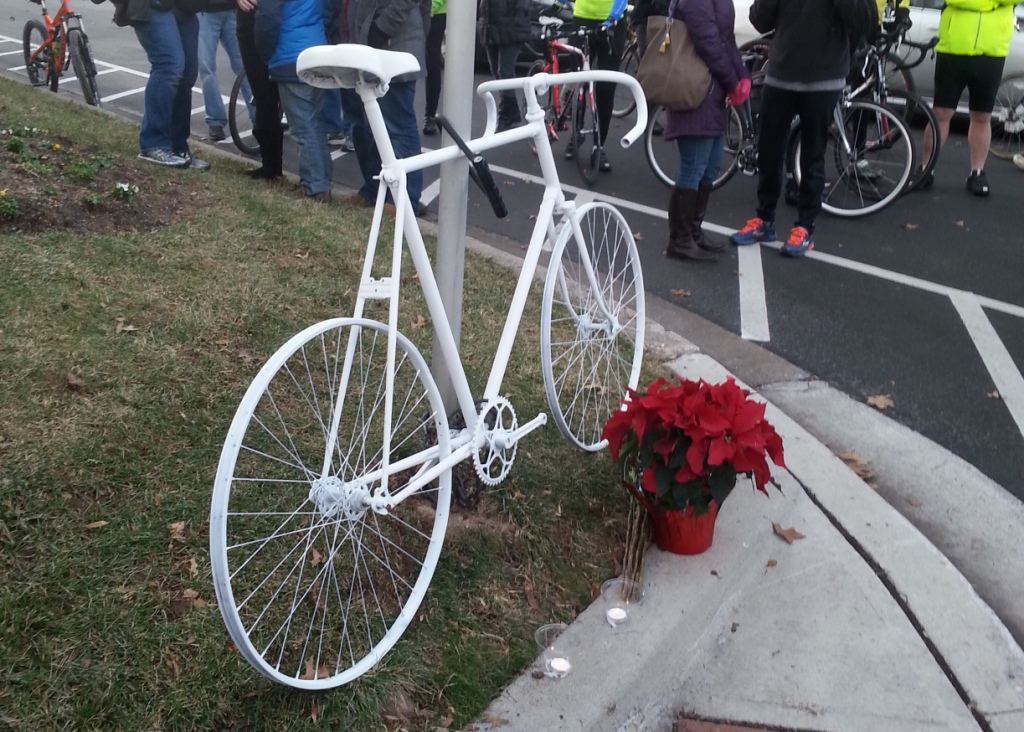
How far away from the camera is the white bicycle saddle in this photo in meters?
2.03

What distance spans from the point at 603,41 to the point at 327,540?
6.35 m

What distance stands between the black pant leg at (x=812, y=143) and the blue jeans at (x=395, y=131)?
2.37 meters

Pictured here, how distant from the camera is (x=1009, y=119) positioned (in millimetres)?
8633

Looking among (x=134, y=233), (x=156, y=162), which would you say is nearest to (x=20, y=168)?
(x=134, y=233)

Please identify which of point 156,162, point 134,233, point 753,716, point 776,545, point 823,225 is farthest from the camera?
point 823,225

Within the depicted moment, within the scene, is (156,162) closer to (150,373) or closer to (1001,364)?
(150,373)

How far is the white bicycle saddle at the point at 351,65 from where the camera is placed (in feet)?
6.67

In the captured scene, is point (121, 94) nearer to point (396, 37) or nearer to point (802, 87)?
point (396, 37)

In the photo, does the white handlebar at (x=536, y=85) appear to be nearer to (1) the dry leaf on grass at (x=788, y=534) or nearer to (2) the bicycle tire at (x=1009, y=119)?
(1) the dry leaf on grass at (x=788, y=534)

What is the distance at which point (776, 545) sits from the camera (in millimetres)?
3078

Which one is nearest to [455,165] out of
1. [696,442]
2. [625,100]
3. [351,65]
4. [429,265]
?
[429,265]

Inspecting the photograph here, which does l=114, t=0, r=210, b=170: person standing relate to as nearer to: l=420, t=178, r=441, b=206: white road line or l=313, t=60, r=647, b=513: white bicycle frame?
l=420, t=178, r=441, b=206: white road line

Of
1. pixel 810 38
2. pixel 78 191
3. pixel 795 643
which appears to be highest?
pixel 810 38

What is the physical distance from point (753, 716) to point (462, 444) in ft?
3.58
